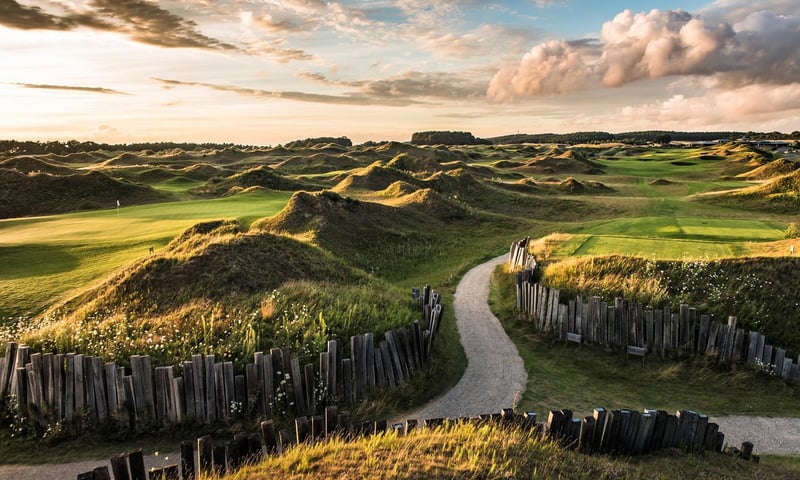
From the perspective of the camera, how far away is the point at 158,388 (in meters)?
8.86

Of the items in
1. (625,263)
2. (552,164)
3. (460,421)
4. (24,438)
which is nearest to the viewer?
(460,421)

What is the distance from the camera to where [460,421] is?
732cm

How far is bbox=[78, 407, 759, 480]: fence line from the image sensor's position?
6266 mm

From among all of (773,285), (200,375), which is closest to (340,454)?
(200,375)

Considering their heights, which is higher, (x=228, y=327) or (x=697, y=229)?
(x=697, y=229)

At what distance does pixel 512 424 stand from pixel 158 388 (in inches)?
248

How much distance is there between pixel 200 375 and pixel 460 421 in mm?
4862

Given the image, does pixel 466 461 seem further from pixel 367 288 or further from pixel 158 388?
pixel 367 288

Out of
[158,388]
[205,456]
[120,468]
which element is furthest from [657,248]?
[120,468]

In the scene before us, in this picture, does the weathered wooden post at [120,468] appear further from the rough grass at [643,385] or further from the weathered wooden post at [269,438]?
the rough grass at [643,385]

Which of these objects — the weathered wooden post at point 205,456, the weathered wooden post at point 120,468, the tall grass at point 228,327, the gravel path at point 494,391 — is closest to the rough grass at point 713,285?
the gravel path at point 494,391

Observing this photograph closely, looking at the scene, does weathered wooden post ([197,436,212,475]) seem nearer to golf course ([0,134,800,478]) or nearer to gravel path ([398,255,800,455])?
golf course ([0,134,800,478])

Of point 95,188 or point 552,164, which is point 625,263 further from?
point 552,164

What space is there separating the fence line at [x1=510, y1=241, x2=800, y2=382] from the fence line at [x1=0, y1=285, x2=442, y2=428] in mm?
7204
